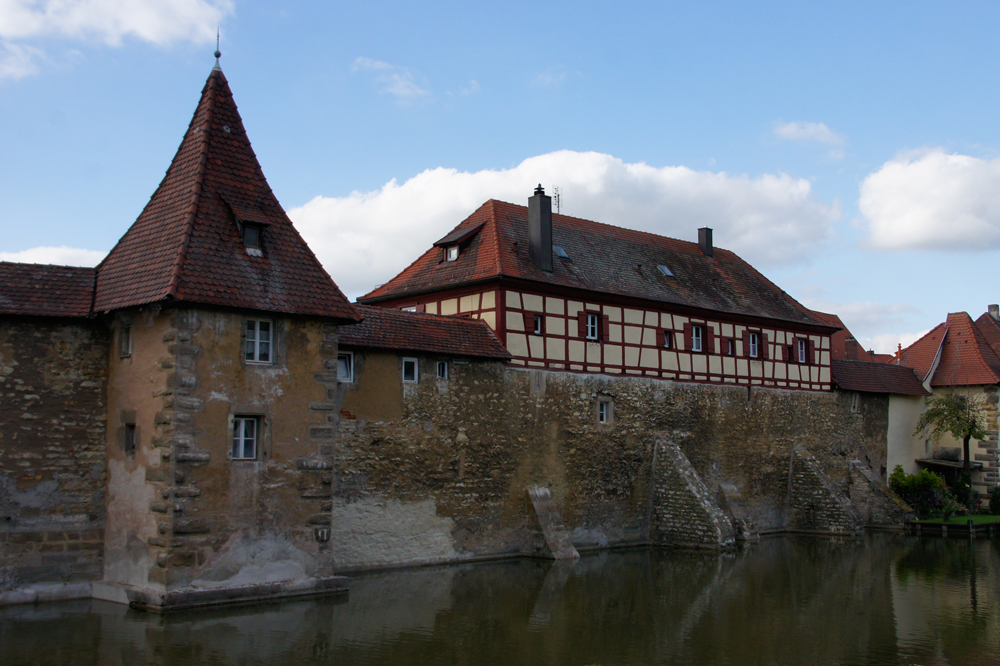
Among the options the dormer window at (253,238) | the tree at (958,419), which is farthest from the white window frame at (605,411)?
the tree at (958,419)

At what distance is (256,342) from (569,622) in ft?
23.0

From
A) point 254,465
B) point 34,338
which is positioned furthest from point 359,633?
point 34,338

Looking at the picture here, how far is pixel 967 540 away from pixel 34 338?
25.9 m

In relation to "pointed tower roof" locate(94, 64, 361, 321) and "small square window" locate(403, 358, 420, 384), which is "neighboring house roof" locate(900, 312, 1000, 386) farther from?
"pointed tower roof" locate(94, 64, 361, 321)

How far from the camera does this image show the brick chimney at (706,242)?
106 feet

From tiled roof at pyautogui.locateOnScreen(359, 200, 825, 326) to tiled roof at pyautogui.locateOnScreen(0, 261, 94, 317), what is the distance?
31.3 feet

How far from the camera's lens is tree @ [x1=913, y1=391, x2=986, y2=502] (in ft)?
112

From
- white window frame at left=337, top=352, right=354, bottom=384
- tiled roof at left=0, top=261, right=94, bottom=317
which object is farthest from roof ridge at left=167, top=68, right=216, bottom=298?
white window frame at left=337, top=352, right=354, bottom=384

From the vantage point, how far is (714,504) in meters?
25.2

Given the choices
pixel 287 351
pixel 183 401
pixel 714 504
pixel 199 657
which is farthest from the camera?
pixel 714 504

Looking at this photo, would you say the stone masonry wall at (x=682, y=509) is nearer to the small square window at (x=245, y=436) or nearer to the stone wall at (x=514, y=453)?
the stone wall at (x=514, y=453)

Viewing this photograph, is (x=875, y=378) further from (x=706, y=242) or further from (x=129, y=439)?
(x=129, y=439)

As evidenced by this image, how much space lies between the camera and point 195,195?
1664cm

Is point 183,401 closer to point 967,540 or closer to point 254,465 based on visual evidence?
point 254,465
